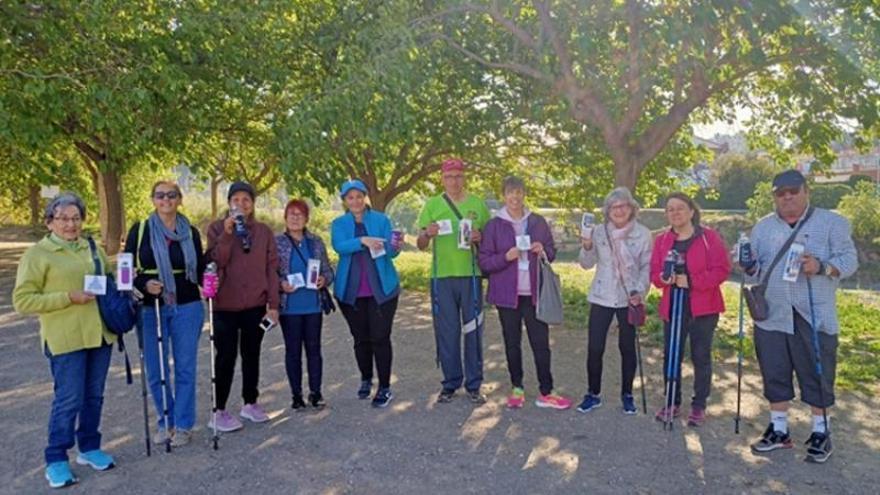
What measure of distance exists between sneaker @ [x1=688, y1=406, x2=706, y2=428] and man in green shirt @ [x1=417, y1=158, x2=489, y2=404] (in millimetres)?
1664

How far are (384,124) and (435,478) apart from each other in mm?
4165

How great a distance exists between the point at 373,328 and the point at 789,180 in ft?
10.9

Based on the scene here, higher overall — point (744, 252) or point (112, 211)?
point (112, 211)

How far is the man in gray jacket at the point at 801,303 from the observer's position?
4.50 metres

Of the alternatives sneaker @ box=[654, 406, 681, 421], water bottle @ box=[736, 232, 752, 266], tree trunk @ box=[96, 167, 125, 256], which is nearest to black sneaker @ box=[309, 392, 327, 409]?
sneaker @ box=[654, 406, 681, 421]

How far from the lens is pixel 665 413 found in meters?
5.19

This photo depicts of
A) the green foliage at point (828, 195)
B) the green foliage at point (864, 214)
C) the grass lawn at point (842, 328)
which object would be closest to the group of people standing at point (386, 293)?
the grass lawn at point (842, 328)

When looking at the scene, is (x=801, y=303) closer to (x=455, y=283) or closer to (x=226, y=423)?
(x=455, y=283)

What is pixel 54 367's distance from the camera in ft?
13.6

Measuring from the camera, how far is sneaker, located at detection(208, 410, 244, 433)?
5.06 metres

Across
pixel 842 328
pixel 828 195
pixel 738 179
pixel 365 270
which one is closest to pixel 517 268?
pixel 365 270

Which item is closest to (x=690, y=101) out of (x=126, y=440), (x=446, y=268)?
(x=446, y=268)

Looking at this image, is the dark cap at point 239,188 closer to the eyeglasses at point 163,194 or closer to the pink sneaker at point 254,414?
the eyeglasses at point 163,194

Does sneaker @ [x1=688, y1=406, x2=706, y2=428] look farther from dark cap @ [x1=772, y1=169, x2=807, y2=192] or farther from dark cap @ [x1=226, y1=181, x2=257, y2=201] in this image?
dark cap @ [x1=226, y1=181, x2=257, y2=201]
